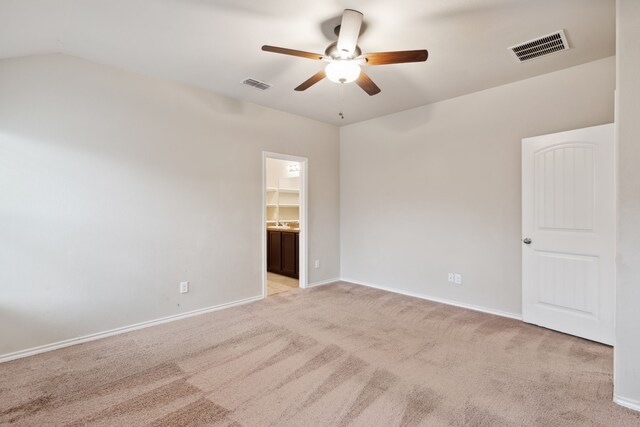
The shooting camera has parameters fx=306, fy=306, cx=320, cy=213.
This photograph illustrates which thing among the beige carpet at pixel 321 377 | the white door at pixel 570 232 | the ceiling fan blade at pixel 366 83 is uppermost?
the ceiling fan blade at pixel 366 83

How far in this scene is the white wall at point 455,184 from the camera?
328 centimetres

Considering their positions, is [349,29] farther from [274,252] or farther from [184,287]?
[274,252]

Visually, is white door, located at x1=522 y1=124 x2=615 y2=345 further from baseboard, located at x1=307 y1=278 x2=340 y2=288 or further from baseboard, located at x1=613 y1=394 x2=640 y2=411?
baseboard, located at x1=307 y1=278 x2=340 y2=288

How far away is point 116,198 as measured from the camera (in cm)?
312

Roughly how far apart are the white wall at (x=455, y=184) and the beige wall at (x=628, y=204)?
1.27m

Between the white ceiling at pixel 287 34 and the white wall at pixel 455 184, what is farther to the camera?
the white wall at pixel 455 184

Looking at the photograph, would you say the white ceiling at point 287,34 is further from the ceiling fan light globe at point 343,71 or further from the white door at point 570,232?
the white door at point 570,232

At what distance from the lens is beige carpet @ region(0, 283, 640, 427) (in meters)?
1.90

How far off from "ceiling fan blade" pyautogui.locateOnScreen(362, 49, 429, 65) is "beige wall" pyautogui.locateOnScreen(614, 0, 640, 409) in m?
1.23

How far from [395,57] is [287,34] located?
94 centimetres

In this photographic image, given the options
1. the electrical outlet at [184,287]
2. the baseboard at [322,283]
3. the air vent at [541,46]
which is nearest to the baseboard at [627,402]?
the air vent at [541,46]

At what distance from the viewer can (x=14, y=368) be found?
2.46m

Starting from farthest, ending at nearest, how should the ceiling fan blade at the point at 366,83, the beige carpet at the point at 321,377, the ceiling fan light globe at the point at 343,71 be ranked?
the ceiling fan blade at the point at 366,83, the ceiling fan light globe at the point at 343,71, the beige carpet at the point at 321,377

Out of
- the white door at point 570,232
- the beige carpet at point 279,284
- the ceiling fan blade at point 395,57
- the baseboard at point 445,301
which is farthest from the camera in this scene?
the beige carpet at point 279,284
